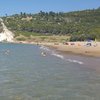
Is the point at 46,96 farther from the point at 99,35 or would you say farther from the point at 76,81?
the point at 99,35

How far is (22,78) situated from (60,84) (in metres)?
5.54

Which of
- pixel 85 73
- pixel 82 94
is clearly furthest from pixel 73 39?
pixel 82 94

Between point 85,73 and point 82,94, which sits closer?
point 82,94

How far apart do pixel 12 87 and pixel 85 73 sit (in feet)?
39.9

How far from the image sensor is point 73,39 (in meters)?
192

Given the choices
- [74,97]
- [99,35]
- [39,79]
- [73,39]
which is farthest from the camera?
[73,39]

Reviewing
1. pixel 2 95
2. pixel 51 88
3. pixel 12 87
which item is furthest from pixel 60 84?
pixel 2 95

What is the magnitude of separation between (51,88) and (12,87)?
3.27 meters

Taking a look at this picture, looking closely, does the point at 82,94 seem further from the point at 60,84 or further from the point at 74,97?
the point at 60,84

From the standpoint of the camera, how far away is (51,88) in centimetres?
3009

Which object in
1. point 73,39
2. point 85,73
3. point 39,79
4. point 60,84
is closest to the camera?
point 60,84

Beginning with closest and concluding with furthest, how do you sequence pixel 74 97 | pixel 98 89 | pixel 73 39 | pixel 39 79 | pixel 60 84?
1. pixel 74 97
2. pixel 98 89
3. pixel 60 84
4. pixel 39 79
5. pixel 73 39

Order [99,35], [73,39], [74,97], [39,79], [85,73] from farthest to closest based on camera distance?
1. [73,39]
2. [99,35]
3. [85,73]
4. [39,79]
5. [74,97]

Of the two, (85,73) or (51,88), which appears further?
A: (85,73)
